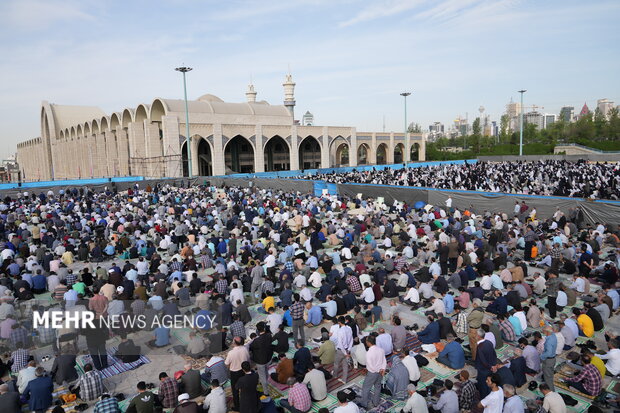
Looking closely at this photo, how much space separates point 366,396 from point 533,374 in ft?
10.3

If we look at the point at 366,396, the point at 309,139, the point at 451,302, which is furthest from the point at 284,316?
the point at 309,139

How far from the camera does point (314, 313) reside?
9297 mm

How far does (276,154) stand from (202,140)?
34.1ft

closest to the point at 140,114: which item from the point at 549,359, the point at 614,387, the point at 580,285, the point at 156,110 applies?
the point at 156,110

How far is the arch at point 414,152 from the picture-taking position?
7019 centimetres

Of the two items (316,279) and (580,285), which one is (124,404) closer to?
(316,279)

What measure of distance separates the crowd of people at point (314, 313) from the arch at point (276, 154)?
1471 inches

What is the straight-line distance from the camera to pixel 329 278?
11.3m

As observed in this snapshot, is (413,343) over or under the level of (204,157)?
under

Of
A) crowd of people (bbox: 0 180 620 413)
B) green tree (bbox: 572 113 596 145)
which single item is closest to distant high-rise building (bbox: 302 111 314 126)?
green tree (bbox: 572 113 596 145)

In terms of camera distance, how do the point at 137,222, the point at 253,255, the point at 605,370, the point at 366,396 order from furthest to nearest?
the point at 137,222, the point at 253,255, the point at 605,370, the point at 366,396

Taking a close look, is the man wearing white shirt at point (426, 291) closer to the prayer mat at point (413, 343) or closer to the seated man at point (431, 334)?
the prayer mat at point (413, 343)

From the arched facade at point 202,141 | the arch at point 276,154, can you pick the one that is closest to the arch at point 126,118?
the arched facade at point 202,141

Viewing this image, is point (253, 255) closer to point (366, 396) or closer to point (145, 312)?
point (145, 312)
